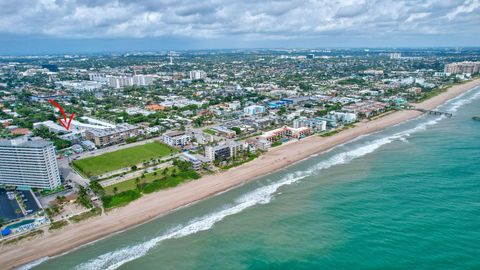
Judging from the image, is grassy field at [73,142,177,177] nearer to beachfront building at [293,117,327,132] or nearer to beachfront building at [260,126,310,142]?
beachfront building at [260,126,310,142]

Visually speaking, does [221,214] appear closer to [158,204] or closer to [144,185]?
[158,204]

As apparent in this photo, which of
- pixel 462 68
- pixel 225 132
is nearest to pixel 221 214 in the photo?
pixel 225 132

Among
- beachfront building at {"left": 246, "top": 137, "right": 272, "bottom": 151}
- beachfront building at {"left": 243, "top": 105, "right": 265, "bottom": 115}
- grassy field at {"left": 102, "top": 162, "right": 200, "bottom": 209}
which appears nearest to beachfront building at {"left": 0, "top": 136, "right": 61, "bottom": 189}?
grassy field at {"left": 102, "top": 162, "right": 200, "bottom": 209}

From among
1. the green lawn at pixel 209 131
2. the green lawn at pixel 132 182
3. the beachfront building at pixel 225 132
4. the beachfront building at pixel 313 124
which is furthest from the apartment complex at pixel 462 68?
the green lawn at pixel 132 182

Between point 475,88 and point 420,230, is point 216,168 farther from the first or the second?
point 475,88

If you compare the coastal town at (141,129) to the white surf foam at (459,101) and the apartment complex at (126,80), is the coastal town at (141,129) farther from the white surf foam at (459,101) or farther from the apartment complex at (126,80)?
the white surf foam at (459,101)

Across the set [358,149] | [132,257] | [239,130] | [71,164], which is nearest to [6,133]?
[71,164]
